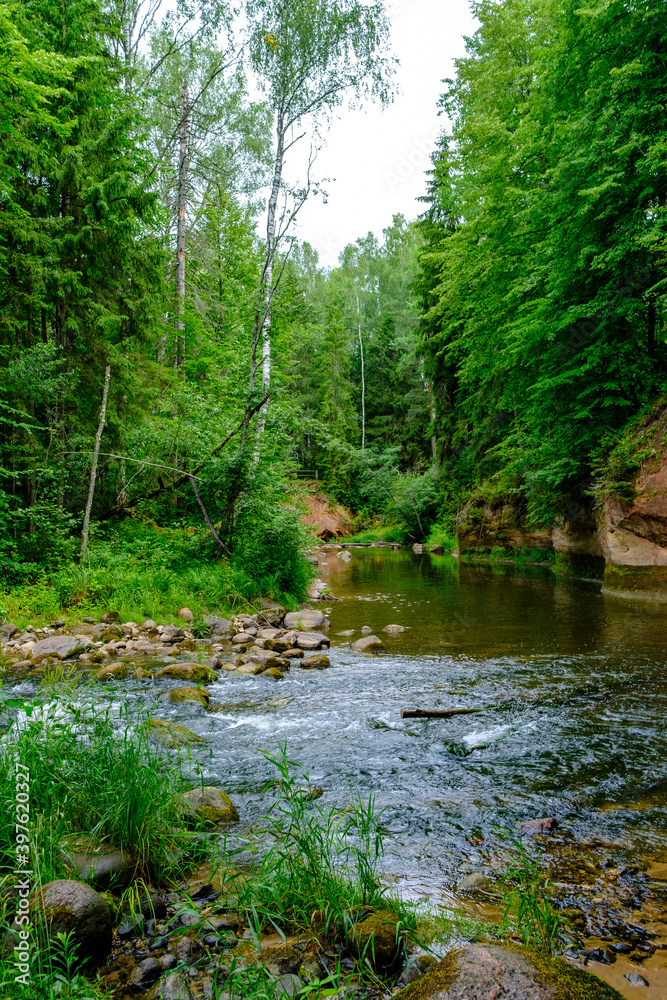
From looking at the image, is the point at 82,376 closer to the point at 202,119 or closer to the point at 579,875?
the point at 579,875

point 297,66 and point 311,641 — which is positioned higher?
point 297,66

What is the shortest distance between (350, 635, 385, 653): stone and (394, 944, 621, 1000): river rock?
5.81m

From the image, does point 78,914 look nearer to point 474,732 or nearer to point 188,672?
point 474,732

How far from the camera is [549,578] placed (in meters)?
14.3

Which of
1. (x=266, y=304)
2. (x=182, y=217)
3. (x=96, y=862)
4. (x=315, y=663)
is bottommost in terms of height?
(x=315, y=663)

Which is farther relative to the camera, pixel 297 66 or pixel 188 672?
pixel 297 66

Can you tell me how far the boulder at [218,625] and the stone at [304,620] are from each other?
1064 millimetres

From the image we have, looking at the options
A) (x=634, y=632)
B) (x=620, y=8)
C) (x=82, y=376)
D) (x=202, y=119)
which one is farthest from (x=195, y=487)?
(x=202, y=119)

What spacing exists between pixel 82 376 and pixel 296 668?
7.86m

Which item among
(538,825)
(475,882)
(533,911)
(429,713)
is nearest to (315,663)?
(429,713)

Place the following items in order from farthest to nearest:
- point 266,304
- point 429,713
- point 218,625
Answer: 1. point 266,304
2. point 218,625
3. point 429,713

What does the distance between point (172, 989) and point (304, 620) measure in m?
7.55

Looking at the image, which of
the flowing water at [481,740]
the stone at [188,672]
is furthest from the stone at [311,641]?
the stone at [188,672]

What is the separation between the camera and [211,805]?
122 inches
